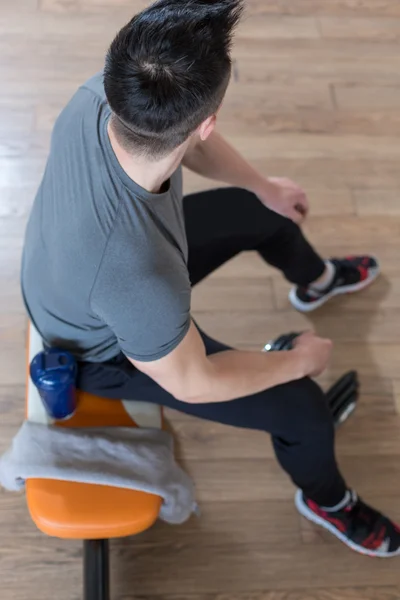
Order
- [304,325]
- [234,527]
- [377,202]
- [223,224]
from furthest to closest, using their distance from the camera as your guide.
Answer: [377,202] < [304,325] < [234,527] < [223,224]

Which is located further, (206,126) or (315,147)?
(315,147)

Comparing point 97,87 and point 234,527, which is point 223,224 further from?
point 234,527

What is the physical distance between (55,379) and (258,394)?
37 centimetres

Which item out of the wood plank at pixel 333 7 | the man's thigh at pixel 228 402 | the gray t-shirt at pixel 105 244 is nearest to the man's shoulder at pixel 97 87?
the gray t-shirt at pixel 105 244

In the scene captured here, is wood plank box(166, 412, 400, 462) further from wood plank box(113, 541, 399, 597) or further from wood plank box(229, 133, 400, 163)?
wood plank box(229, 133, 400, 163)

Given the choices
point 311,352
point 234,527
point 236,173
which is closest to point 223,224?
point 236,173

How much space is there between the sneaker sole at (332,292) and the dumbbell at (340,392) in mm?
122

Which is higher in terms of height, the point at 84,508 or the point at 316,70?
the point at 316,70

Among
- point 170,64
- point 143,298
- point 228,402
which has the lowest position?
point 228,402

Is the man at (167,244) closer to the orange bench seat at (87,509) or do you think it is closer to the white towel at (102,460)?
the white towel at (102,460)

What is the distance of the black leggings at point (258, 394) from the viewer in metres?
1.18

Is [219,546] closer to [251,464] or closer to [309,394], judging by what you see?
[251,464]

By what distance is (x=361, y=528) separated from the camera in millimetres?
1424

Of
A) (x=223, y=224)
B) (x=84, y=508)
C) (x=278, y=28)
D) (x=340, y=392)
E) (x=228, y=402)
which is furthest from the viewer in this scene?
(x=278, y=28)
